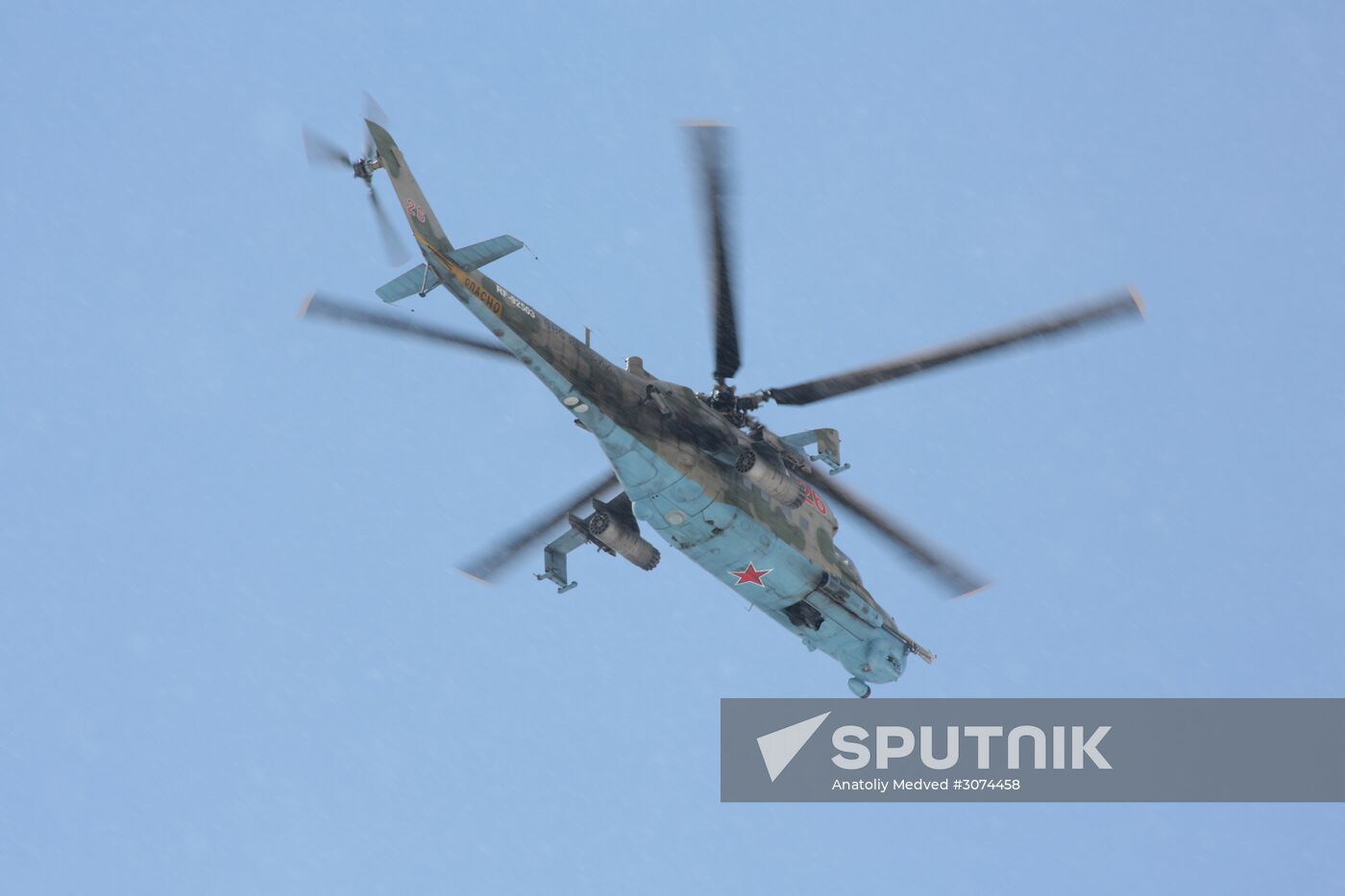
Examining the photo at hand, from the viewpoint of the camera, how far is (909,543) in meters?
33.3

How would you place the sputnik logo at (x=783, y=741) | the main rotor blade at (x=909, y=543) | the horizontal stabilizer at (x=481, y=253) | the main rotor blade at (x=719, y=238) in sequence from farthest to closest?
the sputnik logo at (x=783, y=741), the main rotor blade at (x=909, y=543), the horizontal stabilizer at (x=481, y=253), the main rotor blade at (x=719, y=238)

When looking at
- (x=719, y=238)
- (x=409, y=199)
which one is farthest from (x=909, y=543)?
(x=409, y=199)

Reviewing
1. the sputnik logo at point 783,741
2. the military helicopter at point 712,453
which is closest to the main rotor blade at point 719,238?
the military helicopter at point 712,453

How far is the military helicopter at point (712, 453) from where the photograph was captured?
98.7ft

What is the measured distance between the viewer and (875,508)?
33.7 metres

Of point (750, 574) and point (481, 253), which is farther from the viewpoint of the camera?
point (750, 574)

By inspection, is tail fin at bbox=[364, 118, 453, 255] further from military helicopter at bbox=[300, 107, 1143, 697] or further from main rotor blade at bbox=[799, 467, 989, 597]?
main rotor blade at bbox=[799, 467, 989, 597]

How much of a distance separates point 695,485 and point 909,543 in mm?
4319

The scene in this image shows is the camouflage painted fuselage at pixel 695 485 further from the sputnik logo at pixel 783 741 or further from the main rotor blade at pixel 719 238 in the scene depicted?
the sputnik logo at pixel 783 741

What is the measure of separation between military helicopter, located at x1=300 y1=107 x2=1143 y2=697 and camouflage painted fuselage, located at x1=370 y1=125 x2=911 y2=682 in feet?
0.09

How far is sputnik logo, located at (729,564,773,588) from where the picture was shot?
34.8 metres

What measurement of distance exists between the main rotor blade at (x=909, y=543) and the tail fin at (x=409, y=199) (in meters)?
8.97

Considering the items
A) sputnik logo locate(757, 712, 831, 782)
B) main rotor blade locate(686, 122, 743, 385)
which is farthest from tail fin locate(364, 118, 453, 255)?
sputnik logo locate(757, 712, 831, 782)

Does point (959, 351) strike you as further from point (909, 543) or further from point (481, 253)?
point (481, 253)
